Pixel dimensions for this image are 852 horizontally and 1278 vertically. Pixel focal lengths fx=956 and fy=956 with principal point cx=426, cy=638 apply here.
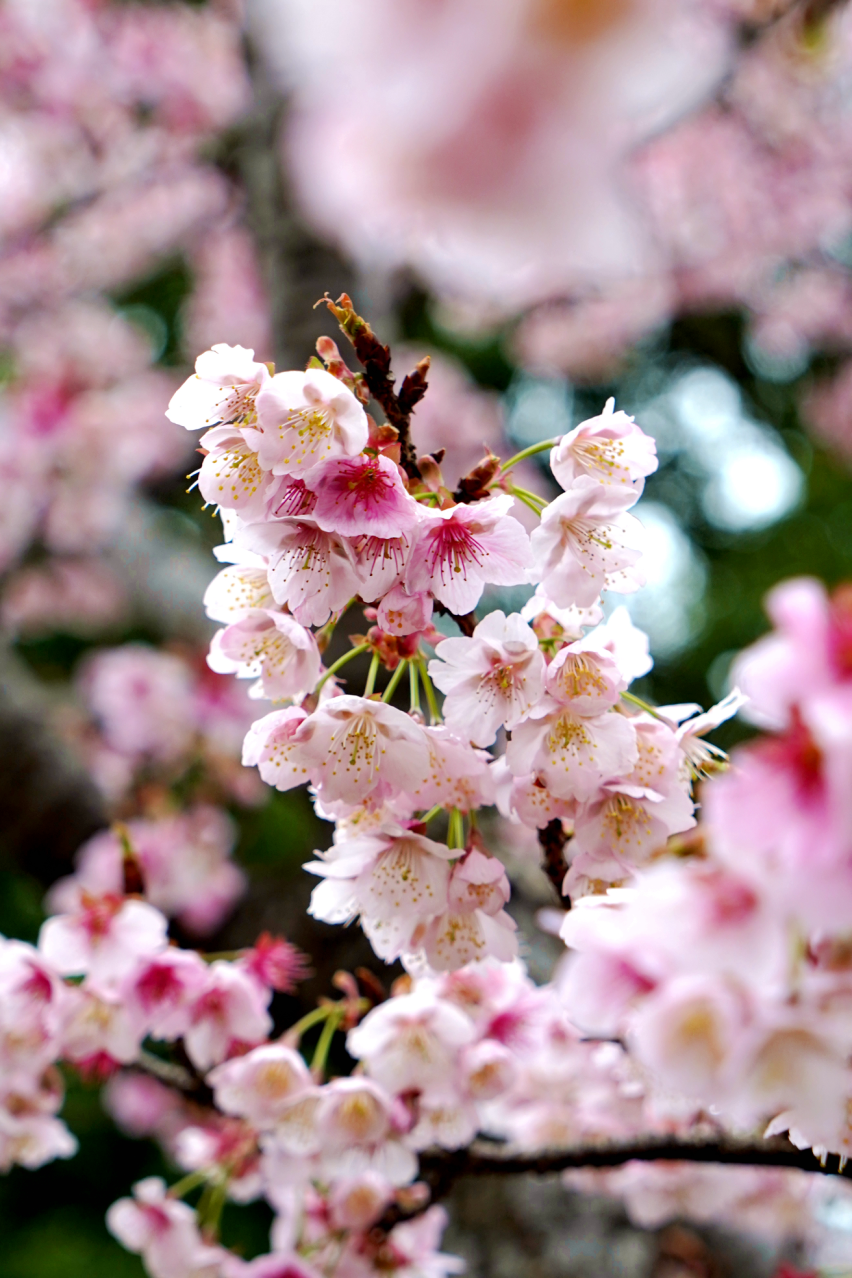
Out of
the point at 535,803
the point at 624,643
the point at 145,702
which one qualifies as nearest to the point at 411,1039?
the point at 535,803

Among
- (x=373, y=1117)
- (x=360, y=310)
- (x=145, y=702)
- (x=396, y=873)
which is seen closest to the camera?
(x=396, y=873)

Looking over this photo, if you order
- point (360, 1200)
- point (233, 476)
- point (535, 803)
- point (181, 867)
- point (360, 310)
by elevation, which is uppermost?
point (360, 310)

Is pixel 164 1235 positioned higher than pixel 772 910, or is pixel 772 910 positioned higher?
pixel 772 910

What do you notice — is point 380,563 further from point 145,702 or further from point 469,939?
point 145,702

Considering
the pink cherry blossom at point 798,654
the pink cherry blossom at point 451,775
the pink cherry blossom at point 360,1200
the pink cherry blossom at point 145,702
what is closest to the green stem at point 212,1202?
the pink cherry blossom at point 360,1200

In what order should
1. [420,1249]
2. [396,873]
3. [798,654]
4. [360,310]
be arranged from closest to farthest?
[798,654]
[396,873]
[420,1249]
[360,310]

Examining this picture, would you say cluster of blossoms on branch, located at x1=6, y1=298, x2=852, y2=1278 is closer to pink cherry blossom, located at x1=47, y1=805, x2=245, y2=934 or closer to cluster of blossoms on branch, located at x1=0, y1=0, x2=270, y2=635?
pink cherry blossom, located at x1=47, y1=805, x2=245, y2=934

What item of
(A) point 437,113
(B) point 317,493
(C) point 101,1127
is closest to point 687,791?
(B) point 317,493
